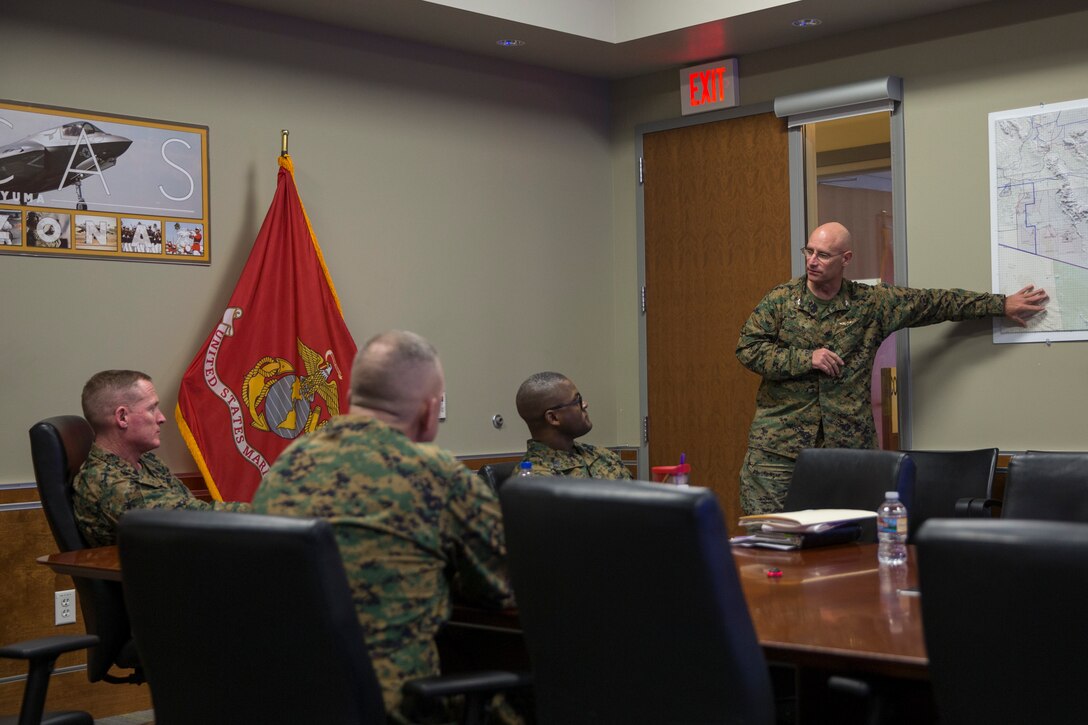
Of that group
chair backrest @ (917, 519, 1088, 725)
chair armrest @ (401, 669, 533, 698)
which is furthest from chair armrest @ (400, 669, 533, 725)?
chair backrest @ (917, 519, 1088, 725)

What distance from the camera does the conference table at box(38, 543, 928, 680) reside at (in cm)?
200

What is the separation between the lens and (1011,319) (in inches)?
208

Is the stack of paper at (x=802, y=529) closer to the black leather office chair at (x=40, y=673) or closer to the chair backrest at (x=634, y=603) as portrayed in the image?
the chair backrest at (x=634, y=603)

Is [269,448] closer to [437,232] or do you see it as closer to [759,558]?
[437,232]

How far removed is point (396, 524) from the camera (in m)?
2.25

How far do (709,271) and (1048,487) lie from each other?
9.23 ft

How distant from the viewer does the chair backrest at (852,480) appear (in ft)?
12.5

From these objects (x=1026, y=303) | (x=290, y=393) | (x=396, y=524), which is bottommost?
(x=396, y=524)

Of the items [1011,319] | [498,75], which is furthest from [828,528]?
[498,75]

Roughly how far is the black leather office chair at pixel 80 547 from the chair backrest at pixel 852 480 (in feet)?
7.01

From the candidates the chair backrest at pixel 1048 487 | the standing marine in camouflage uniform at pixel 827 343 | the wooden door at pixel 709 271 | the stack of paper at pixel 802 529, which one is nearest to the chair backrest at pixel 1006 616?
the stack of paper at pixel 802 529

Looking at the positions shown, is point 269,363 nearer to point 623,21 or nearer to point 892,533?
point 623,21

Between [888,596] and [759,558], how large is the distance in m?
0.63

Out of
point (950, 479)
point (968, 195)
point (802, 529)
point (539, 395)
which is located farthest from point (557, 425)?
point (968, 195)
